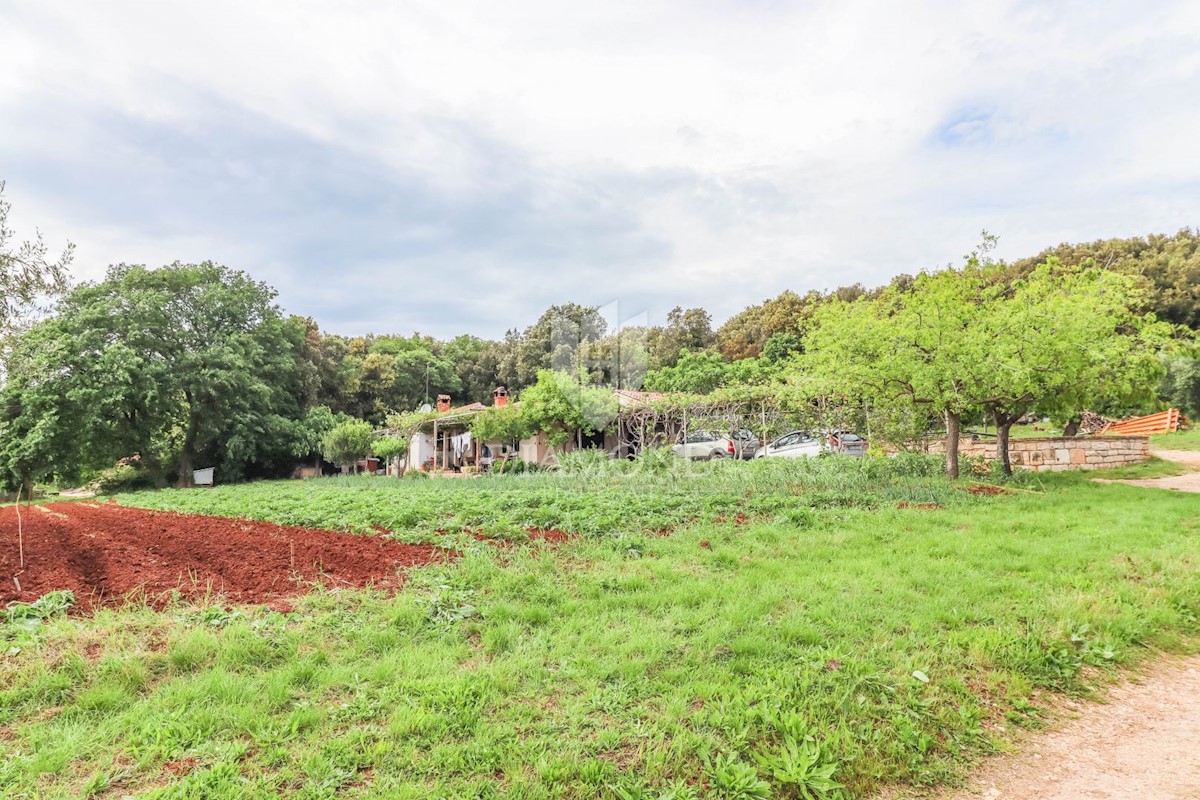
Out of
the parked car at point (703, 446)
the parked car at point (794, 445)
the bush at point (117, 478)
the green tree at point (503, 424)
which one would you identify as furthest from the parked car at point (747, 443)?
the bush at point (117, 478)

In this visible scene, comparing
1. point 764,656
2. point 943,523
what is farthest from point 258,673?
point 943,523

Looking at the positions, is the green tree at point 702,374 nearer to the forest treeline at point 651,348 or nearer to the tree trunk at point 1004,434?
the forest treeline at point 651,348

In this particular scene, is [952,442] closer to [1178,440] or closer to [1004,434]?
[1004,434]

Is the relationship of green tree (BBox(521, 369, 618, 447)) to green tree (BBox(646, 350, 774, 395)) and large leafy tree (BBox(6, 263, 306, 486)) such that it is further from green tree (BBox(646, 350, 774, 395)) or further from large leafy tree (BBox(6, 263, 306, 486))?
large leafy tree (BBox(6, 263, 306, 486))

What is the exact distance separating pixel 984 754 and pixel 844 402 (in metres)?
14.3

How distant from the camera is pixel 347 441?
2714 cm

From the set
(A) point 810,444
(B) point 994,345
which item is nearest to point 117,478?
(A) point 810,444

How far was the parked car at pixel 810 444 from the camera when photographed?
17156 mm

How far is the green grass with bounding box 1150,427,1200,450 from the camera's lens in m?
16.6

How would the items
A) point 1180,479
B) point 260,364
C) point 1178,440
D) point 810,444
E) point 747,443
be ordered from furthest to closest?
point 260,364, point 747,443, point 810,444, point 1178,440, point 1180,479

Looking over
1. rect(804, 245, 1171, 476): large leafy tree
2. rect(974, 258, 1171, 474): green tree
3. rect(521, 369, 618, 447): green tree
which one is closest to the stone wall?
rect(804, 245, 1171, 476): large leafy tree

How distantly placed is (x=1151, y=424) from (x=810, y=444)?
44.3ft

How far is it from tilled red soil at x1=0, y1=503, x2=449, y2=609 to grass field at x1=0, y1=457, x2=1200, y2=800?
1.94 feet

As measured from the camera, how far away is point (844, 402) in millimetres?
16281
